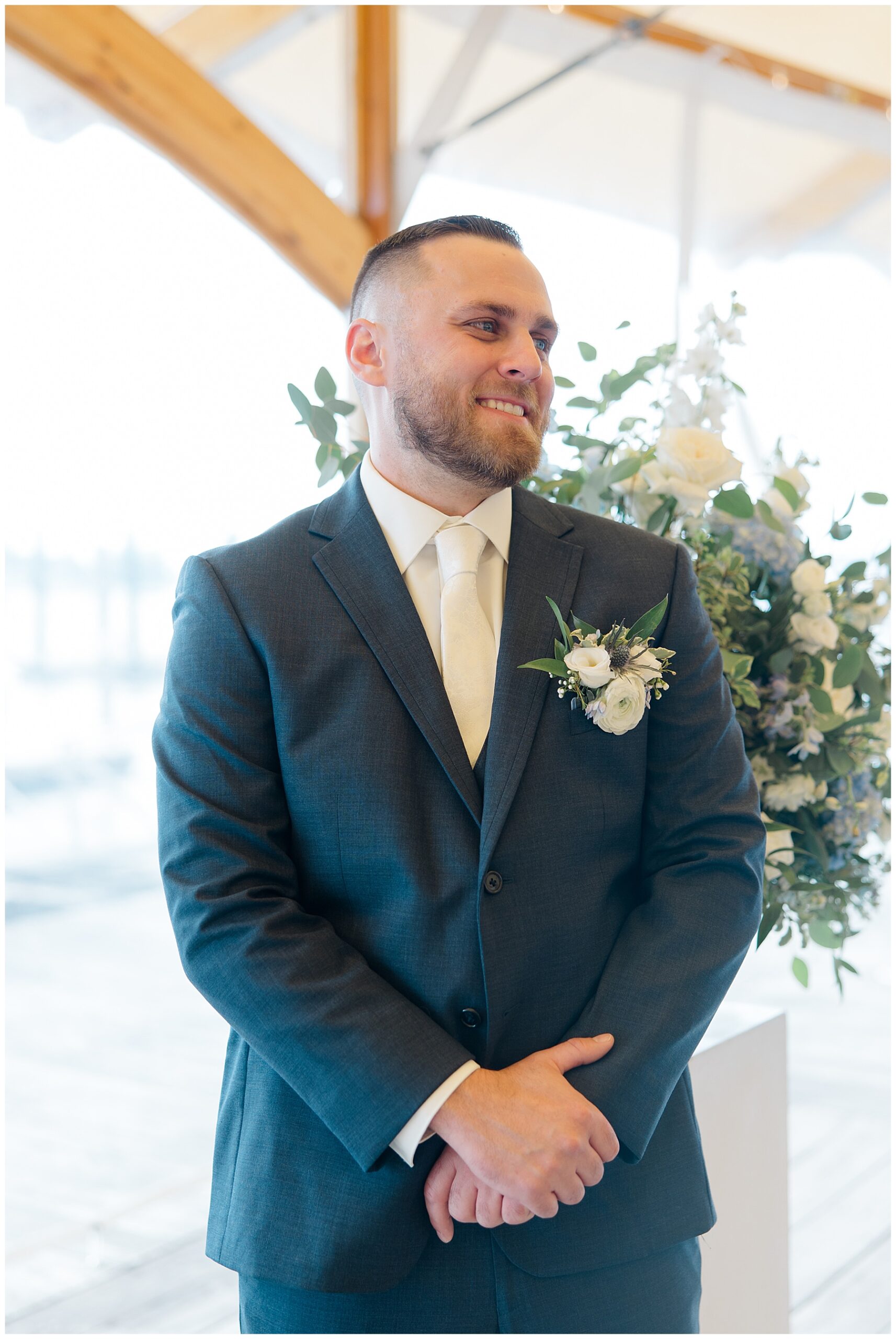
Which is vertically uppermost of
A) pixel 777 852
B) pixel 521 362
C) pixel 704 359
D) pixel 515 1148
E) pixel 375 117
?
pixel 375 117

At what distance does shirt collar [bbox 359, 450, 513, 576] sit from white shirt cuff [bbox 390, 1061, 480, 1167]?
634 millimetres

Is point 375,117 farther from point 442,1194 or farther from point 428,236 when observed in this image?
point 442,1194

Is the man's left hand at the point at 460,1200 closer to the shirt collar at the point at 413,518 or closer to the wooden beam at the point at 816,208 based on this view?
the shirt collar at the point at 413,518

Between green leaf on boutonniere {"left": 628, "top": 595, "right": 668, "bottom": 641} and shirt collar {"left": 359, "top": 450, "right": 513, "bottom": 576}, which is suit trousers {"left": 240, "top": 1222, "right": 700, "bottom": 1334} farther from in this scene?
shirt collar {"left": 359, "top": 450, "right": 513, "bottom": 576}

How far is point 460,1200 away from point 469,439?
911 mm

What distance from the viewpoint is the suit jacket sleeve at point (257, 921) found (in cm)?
123

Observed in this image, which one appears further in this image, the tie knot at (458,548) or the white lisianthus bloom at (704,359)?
the white lisianthus bloom at (704,359)

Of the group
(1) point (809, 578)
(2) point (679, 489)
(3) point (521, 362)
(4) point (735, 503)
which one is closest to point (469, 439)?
(3) point (521, 362)

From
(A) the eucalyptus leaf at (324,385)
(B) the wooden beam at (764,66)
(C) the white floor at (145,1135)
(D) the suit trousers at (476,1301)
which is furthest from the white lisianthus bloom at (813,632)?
(B) the wooden beam at (764,66)

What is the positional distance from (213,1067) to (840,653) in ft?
9.10

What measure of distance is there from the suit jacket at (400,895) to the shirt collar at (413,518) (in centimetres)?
4

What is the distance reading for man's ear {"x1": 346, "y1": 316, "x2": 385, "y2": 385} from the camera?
1.58 m

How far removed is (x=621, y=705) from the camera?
1.34 meters

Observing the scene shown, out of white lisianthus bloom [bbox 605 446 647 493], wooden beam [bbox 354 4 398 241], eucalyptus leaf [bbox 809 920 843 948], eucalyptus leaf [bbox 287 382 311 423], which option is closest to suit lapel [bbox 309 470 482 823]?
eucalyptus leaf [bbox 287 382 311 423]
